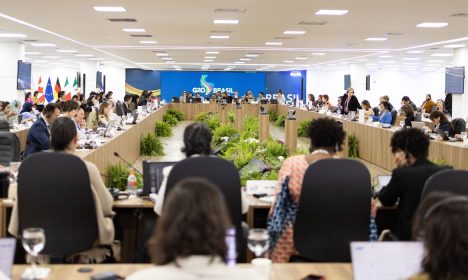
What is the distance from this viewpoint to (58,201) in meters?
3.52

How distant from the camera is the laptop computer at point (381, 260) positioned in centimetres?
232

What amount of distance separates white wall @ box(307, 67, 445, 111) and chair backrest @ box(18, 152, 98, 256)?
33426 millimetres

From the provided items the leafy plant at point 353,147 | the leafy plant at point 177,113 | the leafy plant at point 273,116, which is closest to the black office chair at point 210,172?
the leafy plant at point 353,147

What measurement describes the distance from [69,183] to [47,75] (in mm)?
33765

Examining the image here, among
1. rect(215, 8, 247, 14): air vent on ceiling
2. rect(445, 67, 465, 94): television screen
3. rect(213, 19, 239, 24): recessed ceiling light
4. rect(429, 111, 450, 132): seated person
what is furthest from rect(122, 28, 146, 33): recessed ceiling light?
rect(445, 67, 465, 94): television screen

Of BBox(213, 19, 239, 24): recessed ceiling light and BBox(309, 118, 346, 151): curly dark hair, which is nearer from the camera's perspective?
BBox(309, 118, 346, 151): curly dark hair

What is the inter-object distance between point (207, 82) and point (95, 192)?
3610 cm

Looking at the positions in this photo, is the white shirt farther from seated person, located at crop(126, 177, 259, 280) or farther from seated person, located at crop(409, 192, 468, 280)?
seated person, located at crop(409, 192, 468, 280)

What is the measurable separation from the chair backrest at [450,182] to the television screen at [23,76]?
1515 cm

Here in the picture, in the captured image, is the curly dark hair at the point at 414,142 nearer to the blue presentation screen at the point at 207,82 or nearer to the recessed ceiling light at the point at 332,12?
the recessed ceiling light at the point at 332,12

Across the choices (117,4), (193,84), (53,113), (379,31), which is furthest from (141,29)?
(193,84)

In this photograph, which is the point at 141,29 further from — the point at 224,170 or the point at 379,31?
the point at 224,170

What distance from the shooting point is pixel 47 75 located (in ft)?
117

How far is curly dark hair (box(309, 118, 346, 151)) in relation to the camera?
3844 mm
